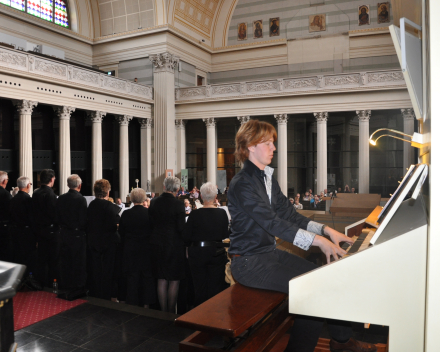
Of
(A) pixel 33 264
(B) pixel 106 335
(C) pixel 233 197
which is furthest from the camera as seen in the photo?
(A) pixel 33 264

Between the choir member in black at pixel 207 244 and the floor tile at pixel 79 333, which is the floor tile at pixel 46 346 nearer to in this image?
the floor tile at pixel 79 333

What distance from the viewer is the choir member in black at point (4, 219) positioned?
6707 millimetres

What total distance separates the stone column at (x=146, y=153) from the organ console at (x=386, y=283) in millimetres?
21837

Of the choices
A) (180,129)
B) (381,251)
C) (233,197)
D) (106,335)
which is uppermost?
(180,129)

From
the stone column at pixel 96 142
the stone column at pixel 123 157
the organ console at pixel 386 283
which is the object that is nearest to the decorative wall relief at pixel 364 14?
the stone column at pixel 123 157

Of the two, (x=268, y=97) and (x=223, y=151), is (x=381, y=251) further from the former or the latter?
(x=223, y=151)

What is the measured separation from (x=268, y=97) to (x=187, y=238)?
1823cm

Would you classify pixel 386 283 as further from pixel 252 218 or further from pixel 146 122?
pixel 146 122

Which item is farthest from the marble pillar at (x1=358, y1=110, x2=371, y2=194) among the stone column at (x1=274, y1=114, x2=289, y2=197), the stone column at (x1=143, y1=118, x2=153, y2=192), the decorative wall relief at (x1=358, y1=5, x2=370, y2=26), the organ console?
the organ console

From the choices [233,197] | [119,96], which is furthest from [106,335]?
[119,96]

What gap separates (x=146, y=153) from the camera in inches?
918

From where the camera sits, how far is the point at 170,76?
75.8 feet

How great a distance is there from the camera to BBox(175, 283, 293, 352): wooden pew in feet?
7.47

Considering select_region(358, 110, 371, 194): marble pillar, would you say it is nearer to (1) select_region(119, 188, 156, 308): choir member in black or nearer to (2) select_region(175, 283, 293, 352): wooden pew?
(1) select_region(119, 188, 156, 308): choir member in black
